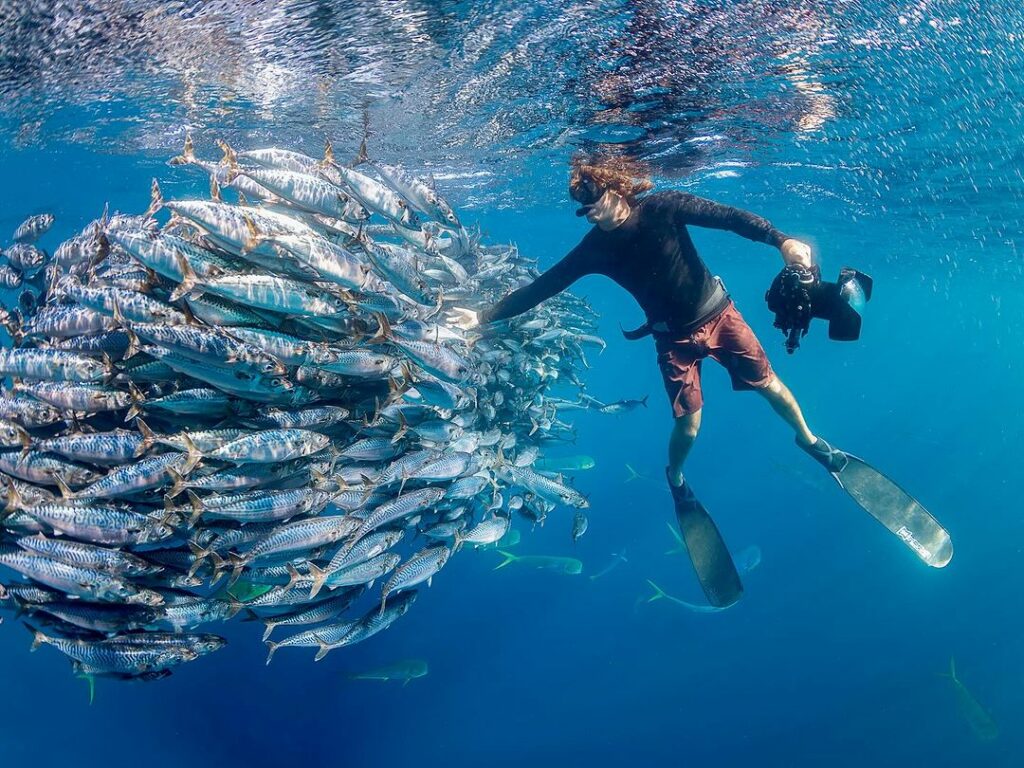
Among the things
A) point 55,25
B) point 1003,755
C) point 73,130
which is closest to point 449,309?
point 55,25

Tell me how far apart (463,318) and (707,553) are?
477 cm

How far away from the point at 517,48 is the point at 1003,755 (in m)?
22.8

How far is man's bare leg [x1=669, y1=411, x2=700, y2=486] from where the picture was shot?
7246 millimetres

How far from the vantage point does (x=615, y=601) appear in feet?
71.1

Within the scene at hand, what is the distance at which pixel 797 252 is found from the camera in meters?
5.03

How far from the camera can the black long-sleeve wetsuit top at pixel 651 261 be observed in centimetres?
602

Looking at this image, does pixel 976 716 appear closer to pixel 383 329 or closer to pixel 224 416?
pixel 383 329

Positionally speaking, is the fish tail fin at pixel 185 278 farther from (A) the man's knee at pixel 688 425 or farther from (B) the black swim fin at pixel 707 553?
(B) the black swim fin at pixel 707 553

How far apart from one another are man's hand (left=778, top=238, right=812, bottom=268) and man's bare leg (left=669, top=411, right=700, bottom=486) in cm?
258

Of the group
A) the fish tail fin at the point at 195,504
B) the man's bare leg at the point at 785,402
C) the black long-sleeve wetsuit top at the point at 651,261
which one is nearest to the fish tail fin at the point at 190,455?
the fish tail fin at the point at 195,504

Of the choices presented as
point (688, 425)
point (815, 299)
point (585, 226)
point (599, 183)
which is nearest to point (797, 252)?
point (815, 299)

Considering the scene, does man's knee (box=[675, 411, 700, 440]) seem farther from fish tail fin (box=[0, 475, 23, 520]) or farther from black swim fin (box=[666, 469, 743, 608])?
fish tail fin (box=[0, 475, 23, 520])

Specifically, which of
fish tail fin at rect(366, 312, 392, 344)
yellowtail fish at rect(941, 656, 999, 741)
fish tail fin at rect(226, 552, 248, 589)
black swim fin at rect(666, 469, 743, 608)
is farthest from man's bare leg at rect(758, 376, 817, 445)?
yellowtail fish at rect(941, 656, 999, 741)

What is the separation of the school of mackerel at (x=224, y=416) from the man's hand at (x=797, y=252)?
3.04 metres
